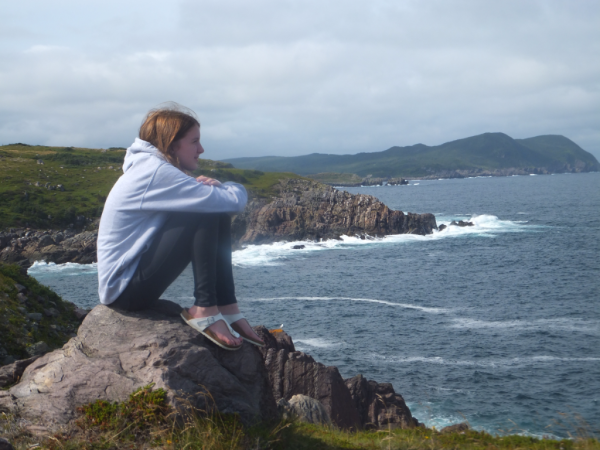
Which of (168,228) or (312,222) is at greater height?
(168,228)

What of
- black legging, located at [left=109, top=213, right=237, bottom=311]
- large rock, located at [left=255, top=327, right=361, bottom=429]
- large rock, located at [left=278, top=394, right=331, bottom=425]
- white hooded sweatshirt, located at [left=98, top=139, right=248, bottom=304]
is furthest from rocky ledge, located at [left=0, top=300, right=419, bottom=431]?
large rock, located at [left=255, top=327, right=361, bottom=429]

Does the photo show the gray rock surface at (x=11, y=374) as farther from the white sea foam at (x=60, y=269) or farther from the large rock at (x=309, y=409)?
the white sea foam at (x=60, y=269)

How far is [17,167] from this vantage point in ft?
351

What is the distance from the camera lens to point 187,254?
5.43m

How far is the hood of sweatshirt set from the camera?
18.3 ft

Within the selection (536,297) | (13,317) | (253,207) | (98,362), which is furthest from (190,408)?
(253,207)

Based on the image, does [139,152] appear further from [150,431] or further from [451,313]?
[451,313]

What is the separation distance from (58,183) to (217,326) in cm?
10960

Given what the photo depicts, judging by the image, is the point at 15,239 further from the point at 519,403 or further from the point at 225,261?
the point at 225,261

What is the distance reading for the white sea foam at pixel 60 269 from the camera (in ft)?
195

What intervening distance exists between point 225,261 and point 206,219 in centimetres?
63

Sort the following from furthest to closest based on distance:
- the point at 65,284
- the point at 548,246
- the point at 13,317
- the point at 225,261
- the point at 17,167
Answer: the point at 17,167
the point at 548,246
the point at 65,284
the point at 13,317
the point at 225,261

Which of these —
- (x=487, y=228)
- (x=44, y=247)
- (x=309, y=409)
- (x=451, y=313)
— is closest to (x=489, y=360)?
(x=451, y=313)

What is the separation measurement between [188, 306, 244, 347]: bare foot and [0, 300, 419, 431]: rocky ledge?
0.22 m
